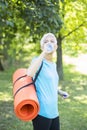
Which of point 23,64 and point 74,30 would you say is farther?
point 23,64

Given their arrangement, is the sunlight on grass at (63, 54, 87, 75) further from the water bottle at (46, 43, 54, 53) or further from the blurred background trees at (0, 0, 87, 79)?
the water bottle at (46, 43, 54, 53)

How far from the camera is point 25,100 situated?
399cm

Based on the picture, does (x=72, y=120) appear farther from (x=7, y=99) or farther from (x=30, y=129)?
(x=7, y=99)

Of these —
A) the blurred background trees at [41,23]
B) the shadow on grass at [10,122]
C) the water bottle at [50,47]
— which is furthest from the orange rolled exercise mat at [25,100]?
the shadow on grass at [10,122]

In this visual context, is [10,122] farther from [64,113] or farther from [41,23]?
[41,23]

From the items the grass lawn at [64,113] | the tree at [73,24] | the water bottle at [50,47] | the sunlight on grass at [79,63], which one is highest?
the water bottle at [50,47]

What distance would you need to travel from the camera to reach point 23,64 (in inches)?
974

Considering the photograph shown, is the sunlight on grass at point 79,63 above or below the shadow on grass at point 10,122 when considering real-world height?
below

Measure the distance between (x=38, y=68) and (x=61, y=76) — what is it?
1186 centimetres

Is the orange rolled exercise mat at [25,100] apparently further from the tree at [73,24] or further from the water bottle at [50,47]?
the tree at [73,24]

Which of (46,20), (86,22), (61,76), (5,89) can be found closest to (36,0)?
(46,20)

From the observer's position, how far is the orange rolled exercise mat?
4008mm

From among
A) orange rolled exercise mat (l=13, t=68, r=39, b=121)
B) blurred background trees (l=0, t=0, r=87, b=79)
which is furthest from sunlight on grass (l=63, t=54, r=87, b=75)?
orange rolled exercise mat (l=13, t=68, r=39, b=121)

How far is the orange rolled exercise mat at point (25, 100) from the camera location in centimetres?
401
